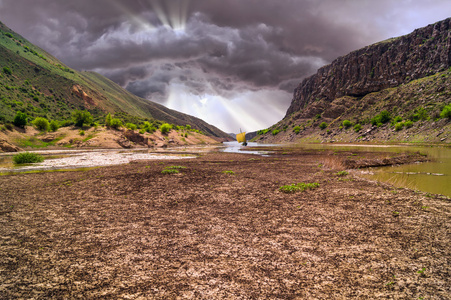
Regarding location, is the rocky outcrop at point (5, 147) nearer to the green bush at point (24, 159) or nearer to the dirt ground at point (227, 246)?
the green bush at point (24, 159)

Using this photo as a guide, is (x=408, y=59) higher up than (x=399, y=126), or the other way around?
(x=408, y=59)

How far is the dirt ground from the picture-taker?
4.78 meters

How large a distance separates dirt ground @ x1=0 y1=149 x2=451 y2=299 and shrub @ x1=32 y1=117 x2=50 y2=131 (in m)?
86.2

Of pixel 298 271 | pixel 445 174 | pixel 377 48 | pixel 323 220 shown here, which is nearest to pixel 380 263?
pixel 298 271

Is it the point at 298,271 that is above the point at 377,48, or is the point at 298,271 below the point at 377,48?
below

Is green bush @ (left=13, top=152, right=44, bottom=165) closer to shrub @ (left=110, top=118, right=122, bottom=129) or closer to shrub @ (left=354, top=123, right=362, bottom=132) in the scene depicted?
shrub @ (left=110, top=118, right=122, bottom=129)

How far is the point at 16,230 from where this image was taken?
317 inches

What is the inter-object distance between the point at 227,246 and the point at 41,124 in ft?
328

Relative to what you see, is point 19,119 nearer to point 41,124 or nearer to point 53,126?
point 41,124

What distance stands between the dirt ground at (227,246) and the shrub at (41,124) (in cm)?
8616

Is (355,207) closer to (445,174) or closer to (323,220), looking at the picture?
(323,220)

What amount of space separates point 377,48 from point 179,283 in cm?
25640

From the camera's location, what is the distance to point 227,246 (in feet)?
22.5

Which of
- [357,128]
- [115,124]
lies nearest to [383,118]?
[357,128]
